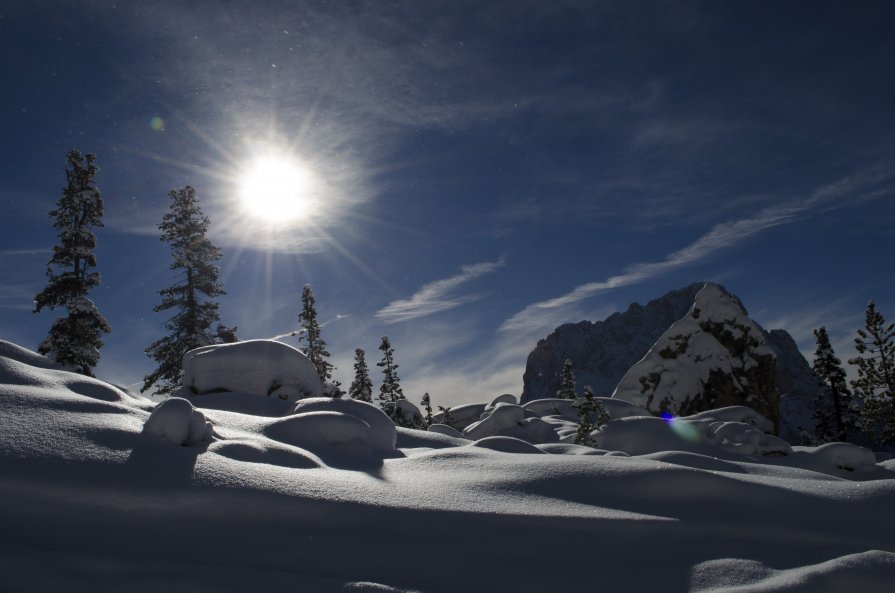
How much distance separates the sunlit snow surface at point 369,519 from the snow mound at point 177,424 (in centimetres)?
2

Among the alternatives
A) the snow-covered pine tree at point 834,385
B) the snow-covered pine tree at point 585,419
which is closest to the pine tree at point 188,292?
the snow-covered pine tree at point 585,419

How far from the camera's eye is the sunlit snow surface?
3316 mm

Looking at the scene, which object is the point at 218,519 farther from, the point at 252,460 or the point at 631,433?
the point at 631,433

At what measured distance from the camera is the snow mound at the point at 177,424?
511cm

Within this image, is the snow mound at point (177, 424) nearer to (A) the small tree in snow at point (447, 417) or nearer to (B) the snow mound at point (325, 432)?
(B) the snow mound at point (325, 432)

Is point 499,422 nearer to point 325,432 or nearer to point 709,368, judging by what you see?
point 709,368

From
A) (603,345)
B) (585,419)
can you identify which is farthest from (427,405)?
(603,345)

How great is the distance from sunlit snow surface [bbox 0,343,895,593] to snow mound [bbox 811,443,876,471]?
1039 centimetres

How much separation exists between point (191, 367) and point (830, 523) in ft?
47.1

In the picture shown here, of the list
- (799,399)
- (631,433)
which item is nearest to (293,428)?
(631,433)

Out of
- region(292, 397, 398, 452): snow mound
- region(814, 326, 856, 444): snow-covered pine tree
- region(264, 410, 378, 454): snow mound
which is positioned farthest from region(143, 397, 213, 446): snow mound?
region(814, 326, 856, 444): snow-covered pine tree

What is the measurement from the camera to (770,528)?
4.78 metres

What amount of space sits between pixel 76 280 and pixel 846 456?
88.9ft

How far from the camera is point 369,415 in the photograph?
9.36 metres
